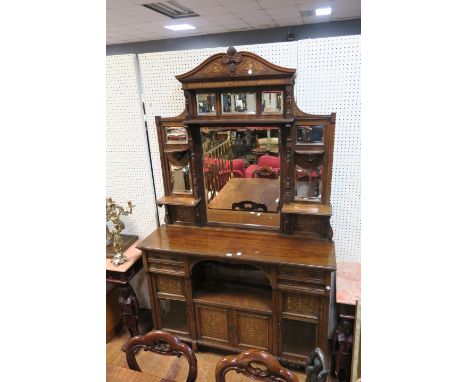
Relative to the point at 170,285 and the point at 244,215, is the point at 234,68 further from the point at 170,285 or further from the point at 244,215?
the point at 170,285

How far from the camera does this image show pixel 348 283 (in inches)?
80.1

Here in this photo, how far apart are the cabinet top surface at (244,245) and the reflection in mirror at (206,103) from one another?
0.86 meters

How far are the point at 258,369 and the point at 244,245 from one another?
2.86 ft

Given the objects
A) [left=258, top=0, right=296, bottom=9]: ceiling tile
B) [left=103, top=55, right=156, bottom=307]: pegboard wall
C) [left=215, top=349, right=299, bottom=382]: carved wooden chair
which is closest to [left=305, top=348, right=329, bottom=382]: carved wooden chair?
[left=215, top=349, right=299, bottom=382]: carved wooden chair

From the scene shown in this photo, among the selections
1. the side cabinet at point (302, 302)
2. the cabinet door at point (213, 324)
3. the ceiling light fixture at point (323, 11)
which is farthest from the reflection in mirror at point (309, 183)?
the ceiling light fixture at point (323, 11)

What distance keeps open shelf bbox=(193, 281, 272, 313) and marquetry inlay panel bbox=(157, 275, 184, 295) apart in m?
0.13

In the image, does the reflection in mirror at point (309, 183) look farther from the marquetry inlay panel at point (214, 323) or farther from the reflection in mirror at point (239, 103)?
the marquetry inlay panel at point (214, 323)

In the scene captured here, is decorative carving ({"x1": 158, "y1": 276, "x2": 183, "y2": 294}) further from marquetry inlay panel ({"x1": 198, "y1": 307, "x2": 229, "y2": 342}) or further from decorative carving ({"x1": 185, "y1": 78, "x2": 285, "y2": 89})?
decorative carving ({"x1": 185, "y1": 78, "x2": 285, "y2": 89})

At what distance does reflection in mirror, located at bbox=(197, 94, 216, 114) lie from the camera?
6.69 ft

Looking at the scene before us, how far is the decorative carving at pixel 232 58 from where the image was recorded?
1846mm

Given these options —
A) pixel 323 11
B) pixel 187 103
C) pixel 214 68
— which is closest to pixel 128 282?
pixel 187 103
